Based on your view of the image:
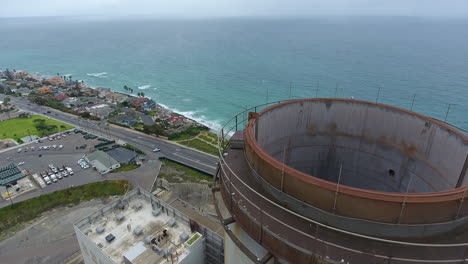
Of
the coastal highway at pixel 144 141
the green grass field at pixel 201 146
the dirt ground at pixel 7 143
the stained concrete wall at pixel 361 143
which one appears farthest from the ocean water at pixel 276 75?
the stained concrete wall at pixel 361 143

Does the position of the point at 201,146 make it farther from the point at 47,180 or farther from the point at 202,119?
the point at 47,180

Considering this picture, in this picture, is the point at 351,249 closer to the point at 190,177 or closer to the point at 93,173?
the point at 190,177

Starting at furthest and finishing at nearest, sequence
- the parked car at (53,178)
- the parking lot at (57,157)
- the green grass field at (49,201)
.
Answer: the parking lot at (57,157) < the parked car at (53,178) < the green grass field at (49,201)

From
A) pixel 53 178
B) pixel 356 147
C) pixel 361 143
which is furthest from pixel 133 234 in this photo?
pixel 53 178

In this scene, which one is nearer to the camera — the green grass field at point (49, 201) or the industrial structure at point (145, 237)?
the industrial structure at point (145, 237)

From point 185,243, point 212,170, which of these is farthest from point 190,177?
point 185,243

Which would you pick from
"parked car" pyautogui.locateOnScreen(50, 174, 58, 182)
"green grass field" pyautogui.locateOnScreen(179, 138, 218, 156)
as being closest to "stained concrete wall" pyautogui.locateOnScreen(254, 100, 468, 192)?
"green grass field" pyautogui.locateOnScreen(179, 138, 218, 156)

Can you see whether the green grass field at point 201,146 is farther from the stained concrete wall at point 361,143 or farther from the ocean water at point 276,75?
the stained concrete wall at point 361,143
